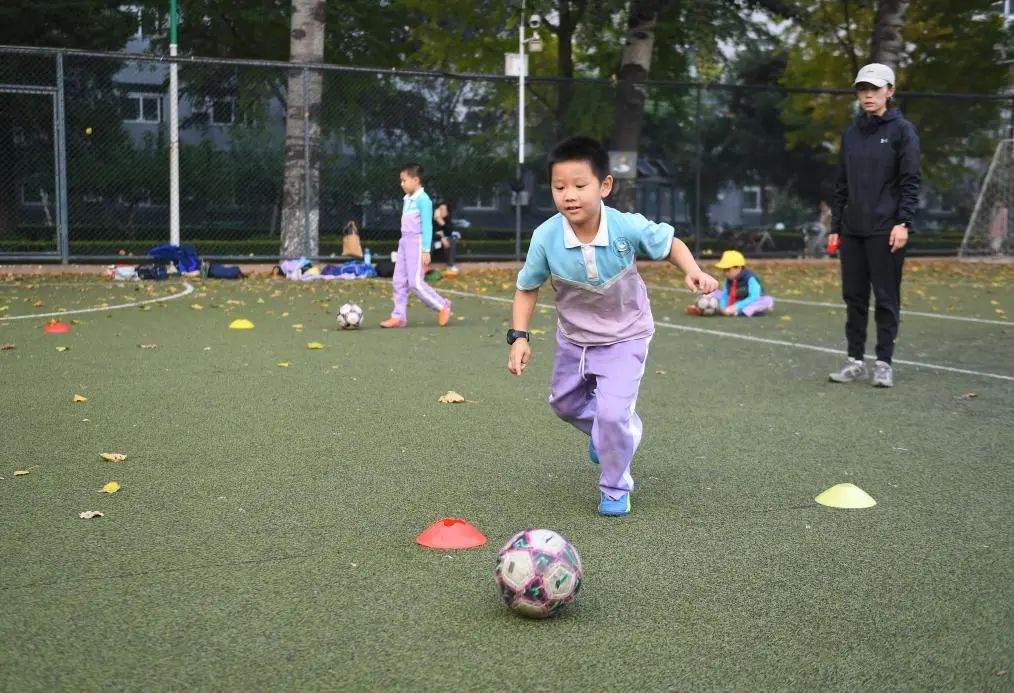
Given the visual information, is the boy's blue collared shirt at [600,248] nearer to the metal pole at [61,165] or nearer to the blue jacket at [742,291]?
the blue jacket at [742,291]

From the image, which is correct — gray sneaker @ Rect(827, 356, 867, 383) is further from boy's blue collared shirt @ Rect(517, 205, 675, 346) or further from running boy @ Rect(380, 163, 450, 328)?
running boy @ Rect(380, 163, 450, 328)

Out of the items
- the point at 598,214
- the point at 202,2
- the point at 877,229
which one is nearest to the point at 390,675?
the point at 598,214

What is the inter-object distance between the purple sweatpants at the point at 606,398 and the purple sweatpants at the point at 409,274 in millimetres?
7004

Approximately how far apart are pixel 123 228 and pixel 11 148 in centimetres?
228

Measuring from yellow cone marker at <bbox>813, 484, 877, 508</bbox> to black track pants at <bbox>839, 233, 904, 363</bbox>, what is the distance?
365cm

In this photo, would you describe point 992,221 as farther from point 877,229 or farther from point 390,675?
point 390,675

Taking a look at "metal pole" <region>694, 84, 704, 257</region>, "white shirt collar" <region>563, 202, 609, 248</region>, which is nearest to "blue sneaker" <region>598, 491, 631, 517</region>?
"white shirt collar" <region>563, 202, 609, 248</region>

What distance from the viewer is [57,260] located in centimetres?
1947

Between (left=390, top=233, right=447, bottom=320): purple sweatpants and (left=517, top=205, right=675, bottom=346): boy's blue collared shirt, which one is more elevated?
(left=517, top=205, right=675, bottom=346): boy's blue collared shirt

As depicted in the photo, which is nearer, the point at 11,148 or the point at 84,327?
the point at 84,327

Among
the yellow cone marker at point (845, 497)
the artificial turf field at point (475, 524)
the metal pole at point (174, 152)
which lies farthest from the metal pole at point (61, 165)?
the yellow cone marker at point (845, 497)

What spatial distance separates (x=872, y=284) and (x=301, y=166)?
13.3 meters

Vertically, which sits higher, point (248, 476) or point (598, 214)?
point (598, 214)

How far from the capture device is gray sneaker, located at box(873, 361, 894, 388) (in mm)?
8820
